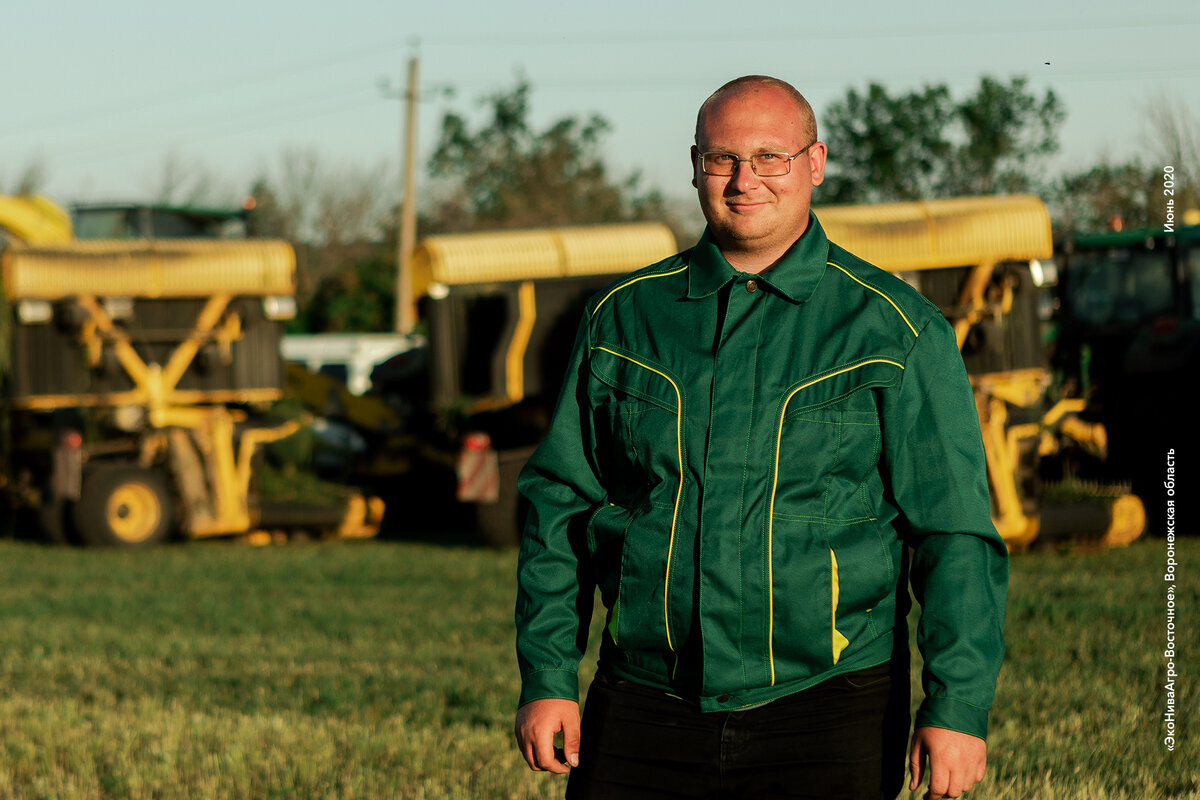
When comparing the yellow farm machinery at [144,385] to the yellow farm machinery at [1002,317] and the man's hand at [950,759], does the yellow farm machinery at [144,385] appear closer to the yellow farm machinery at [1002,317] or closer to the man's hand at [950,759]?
the yellow farm machinery at [1002,317]

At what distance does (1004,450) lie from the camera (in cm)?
1136

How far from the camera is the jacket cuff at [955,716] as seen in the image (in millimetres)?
2582

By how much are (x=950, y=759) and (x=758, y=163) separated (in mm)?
1038

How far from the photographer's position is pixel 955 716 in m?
2.58

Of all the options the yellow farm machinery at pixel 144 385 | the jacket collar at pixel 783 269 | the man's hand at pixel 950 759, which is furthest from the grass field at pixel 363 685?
the jacket collar at pixel 783 269

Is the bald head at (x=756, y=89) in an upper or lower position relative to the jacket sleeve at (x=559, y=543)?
upper

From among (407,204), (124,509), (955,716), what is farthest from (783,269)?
(407,204)

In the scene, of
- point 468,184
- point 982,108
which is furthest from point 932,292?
point 468,184

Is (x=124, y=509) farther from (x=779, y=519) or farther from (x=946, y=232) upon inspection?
(x=779, y=519)

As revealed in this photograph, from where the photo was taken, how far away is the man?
2.61m

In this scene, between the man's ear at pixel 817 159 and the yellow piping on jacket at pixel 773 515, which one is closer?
the yellow piping on jacket at pixel 773 515

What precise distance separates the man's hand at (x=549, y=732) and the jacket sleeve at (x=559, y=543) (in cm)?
3

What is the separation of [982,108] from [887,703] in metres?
29.5

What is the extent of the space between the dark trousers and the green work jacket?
0.04 meters
